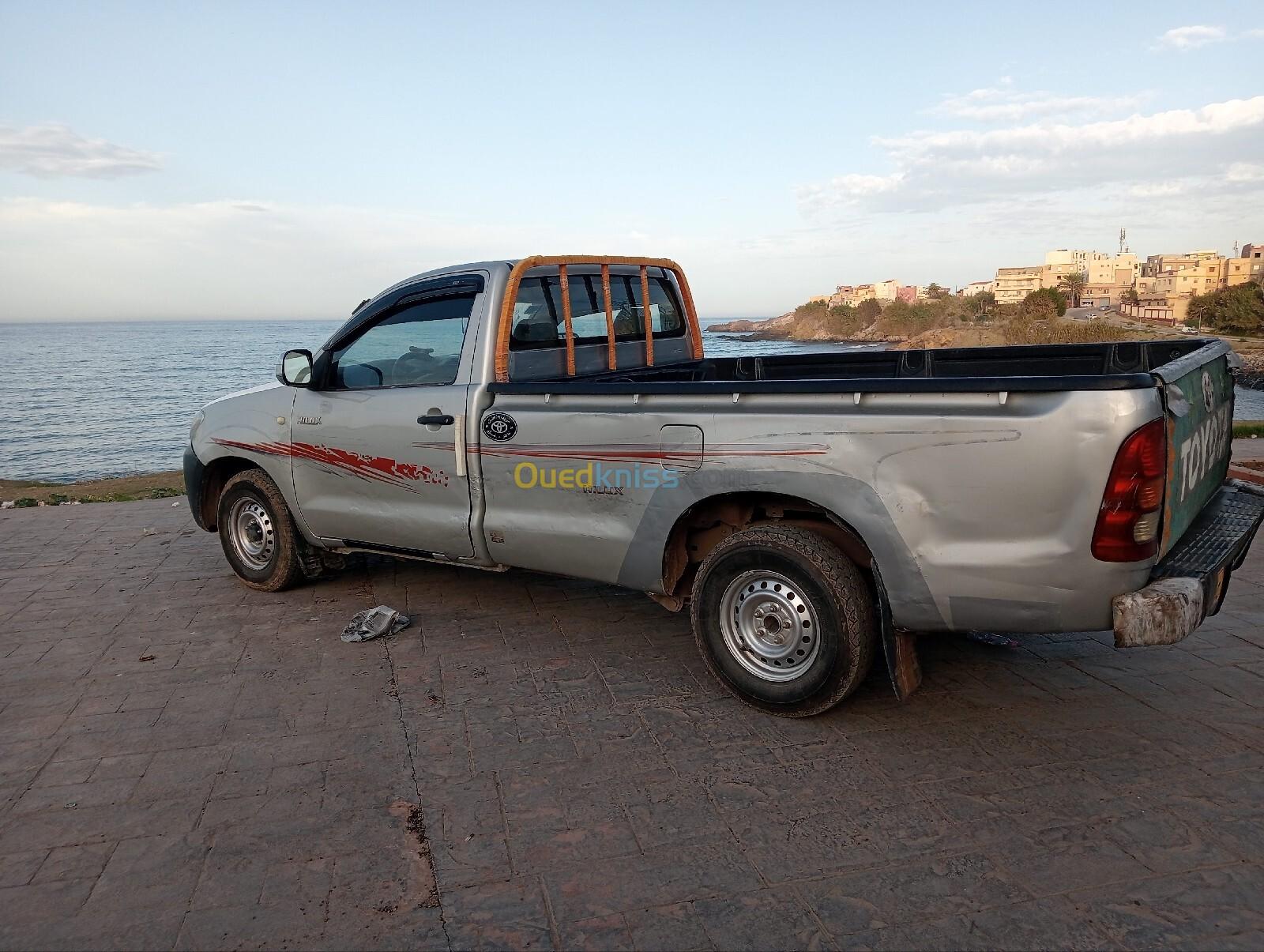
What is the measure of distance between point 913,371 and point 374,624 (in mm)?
3474

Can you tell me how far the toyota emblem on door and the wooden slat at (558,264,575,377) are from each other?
67 cm

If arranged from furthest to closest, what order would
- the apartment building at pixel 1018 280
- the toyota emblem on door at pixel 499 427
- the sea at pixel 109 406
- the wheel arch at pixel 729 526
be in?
1. the apartment building at pixel 1018 280
2. the sea at pixel 109 406
3. the toyota emblem on door at pixel 499 427
4. the wheel arch at pixel 729 526

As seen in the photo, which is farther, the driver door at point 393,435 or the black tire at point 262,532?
the black tire at point 262,532

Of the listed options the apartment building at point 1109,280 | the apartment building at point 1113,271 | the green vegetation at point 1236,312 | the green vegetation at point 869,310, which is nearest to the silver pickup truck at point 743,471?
the green vegetation at point 1236,312

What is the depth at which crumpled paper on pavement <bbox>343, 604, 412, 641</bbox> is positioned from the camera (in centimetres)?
523

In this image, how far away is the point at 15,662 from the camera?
500 centimetres

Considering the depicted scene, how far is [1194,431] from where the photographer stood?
3.63m

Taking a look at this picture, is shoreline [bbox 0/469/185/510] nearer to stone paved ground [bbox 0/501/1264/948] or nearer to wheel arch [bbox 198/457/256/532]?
wheel arch [bbox 198/457/256/532]

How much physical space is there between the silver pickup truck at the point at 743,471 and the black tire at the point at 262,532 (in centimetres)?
2

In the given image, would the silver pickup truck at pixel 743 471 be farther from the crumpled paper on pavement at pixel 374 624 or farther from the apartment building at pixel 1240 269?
the apartment building at pixel 1240 269

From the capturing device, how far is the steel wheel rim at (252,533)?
20.3 feet

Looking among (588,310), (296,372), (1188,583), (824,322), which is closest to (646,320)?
(588,310)

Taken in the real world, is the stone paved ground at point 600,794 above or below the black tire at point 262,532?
below

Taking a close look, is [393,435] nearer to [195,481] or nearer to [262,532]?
[262,532]
